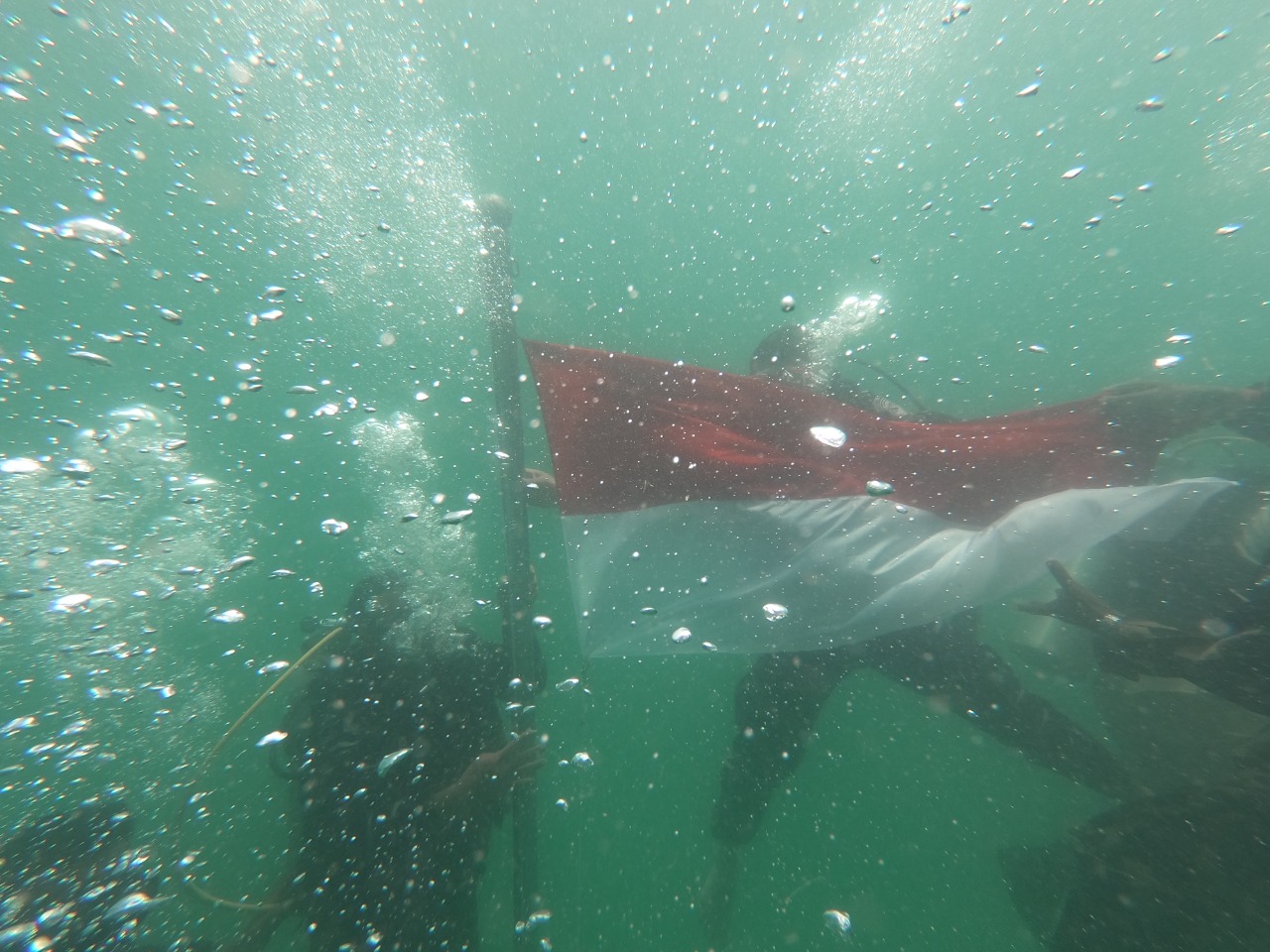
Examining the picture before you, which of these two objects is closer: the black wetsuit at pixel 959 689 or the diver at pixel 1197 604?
the diver at pixel 1197 604

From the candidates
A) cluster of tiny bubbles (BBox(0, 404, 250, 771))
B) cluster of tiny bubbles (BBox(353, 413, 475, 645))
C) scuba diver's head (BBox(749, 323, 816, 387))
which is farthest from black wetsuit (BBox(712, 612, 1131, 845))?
cluster of tiny bubbles (BBox(0, 404, 250, 771))

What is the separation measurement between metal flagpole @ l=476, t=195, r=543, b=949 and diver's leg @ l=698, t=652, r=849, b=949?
2.22m

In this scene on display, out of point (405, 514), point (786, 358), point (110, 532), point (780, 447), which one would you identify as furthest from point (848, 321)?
point (110, 532)

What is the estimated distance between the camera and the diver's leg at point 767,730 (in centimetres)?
525

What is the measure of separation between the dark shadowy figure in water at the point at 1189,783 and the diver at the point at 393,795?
4.54 m

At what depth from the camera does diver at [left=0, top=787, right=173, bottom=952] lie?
4.62 meters

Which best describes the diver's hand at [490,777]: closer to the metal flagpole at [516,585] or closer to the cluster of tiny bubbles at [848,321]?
the metal flagpole at [516,585]

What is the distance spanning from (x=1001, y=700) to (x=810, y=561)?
245 cm

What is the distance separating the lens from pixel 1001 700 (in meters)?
4.77

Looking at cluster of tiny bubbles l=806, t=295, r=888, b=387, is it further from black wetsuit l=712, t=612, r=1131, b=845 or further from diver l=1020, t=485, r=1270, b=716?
black wetsuit l=712, t=612, r=1131, b=845

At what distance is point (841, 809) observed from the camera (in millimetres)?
16797

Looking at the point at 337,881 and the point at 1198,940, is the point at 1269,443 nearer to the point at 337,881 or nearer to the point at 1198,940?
the point at 1198,940

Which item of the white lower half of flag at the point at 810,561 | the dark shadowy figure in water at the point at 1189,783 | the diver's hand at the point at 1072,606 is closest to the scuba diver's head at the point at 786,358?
the white lower half of flag at the point at 810,561

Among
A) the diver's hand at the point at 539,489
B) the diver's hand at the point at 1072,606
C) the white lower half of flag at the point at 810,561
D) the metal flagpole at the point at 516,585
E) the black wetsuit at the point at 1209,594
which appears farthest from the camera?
the diver's hand at the point at 539,489
